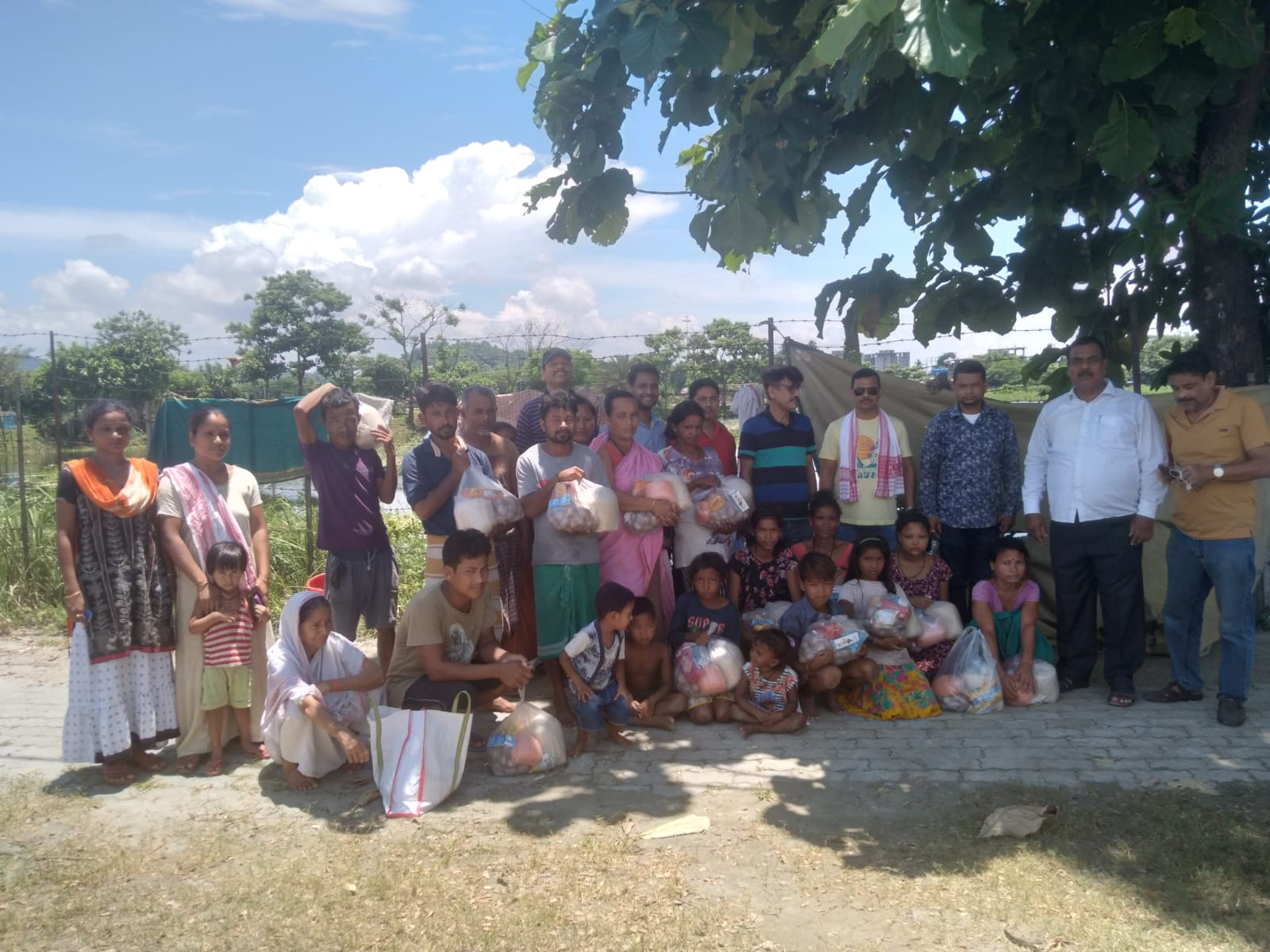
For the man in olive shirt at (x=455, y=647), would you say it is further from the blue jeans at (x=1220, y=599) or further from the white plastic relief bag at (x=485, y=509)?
the blue jeans at (x=1220, y=599)

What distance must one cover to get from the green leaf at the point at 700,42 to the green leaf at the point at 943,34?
34.9 inches

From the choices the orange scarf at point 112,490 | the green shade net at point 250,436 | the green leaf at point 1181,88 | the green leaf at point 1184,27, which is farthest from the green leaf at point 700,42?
the green shade net at point 250,436

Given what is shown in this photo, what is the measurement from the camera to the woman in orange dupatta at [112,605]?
4258mm

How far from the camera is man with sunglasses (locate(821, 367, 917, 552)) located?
548 cm

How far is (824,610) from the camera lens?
5074mm

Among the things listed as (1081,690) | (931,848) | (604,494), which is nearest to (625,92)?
(604,494)

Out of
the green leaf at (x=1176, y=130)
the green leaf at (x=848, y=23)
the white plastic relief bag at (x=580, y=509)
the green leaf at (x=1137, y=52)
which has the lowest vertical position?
the white plastic relief bag at (x=580, y=509)

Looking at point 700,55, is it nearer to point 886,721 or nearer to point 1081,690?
point 886,721

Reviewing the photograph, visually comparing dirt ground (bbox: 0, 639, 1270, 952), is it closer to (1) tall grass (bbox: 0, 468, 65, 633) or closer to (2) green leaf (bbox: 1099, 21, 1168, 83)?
(2) green leaf (bbox: 1099, 21, 1168, 83)

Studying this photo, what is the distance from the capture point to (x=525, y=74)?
4762mm

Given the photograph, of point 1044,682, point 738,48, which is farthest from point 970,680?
point 738,48

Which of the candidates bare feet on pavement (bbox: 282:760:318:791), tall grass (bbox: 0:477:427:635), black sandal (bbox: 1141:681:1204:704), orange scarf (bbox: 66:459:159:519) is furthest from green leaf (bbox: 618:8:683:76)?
tall grass (bbox: 0:477:427:635)

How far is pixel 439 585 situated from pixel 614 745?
1.12 m

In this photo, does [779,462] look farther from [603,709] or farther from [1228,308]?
[1228,308]
